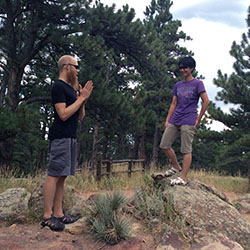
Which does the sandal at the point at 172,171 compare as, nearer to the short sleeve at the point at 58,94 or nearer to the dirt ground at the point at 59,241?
the dirt ground at the point at 59,241

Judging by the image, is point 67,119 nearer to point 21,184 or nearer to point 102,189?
Answer: point 21,184

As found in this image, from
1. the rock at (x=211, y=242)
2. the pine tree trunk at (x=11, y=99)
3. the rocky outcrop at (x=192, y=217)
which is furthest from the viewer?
the pine tree trunk at (x=11, y=99)

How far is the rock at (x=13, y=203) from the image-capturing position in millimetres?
4305

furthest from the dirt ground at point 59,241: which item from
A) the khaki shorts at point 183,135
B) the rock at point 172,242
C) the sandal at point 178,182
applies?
the khaki shorts at point 183,135

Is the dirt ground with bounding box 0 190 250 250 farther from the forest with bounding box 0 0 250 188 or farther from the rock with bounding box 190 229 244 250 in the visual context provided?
the forest with bounding box 0 0 250 188

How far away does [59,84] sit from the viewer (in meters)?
3.20

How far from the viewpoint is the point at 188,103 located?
427 centimetres

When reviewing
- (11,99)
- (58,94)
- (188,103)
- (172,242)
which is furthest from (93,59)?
(172,242)

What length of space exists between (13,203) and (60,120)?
2087 mm

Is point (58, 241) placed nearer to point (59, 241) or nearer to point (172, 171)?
point (59, 241)

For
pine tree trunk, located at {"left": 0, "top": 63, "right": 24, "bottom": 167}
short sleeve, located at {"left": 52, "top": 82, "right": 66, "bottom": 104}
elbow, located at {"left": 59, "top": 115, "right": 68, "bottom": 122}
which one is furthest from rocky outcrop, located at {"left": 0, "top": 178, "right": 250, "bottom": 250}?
pine tree trunk, located at {"left": 0, "top": 63, "right": 24, "bottom": 167}

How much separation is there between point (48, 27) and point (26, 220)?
6.00 metres

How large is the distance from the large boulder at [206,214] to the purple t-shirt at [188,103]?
41.3 inches

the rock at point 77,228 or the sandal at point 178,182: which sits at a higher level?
the sandal at point 178,182
